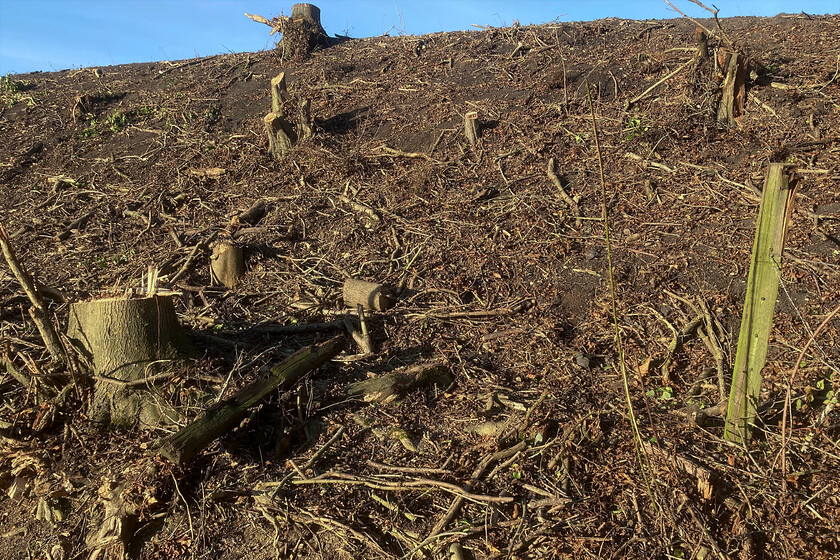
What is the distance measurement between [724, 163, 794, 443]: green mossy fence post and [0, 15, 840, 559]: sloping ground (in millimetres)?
240

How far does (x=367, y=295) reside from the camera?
4.91 metres

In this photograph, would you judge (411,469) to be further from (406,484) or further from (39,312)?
(39,312)

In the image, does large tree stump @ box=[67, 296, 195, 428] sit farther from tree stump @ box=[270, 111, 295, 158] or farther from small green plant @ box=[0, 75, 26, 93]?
small green plant @ box=[0, 75, 26, 93]

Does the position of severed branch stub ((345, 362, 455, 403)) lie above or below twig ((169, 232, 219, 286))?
below

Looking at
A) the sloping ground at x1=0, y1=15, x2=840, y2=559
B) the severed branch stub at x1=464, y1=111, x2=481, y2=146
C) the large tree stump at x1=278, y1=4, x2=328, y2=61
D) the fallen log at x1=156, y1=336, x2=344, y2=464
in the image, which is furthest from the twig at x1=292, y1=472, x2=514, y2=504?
the large tree stump at x1=278, y1=4, x2=328, y2=61

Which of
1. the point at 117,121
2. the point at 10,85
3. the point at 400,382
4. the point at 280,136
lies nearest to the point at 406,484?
the point at 400,382

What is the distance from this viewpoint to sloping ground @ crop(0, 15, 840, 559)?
3.17 metres

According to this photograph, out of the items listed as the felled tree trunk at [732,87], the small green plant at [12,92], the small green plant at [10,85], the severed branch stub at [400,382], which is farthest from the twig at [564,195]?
the small green plant at [10,85]

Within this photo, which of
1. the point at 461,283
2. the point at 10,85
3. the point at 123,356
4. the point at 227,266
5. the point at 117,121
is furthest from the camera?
the point at 10,85

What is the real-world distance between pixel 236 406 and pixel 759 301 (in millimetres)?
2981

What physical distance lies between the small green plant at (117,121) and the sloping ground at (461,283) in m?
0.04

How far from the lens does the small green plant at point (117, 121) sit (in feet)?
27.6

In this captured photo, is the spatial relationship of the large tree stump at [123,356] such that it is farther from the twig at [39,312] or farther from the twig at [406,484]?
the twig at [406,484]

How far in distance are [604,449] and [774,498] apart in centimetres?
85
